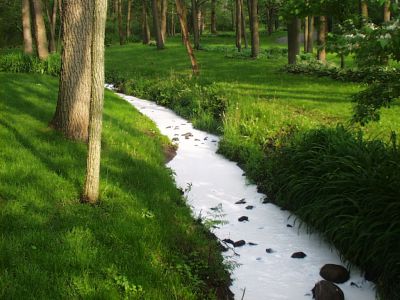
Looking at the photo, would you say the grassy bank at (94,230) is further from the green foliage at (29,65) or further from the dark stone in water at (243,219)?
the green foliage at (29,65)

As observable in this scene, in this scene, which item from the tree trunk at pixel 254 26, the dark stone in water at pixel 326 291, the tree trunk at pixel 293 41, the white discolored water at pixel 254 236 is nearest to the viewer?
the dark stone in water at pixel 326 291

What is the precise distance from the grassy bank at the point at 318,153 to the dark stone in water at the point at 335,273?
0.24 metres

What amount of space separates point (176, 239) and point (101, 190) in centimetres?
156

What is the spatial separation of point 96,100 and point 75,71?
3.43 meters

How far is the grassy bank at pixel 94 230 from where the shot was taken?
14.1 feet

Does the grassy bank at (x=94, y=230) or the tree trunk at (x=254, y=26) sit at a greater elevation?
the tree trunk at (x=254, y=26)

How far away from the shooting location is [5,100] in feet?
38.1

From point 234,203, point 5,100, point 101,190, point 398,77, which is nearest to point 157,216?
point 101,190

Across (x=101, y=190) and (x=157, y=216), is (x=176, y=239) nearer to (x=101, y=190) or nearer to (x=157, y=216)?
(x=157, y=216)

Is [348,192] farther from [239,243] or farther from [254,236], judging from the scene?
[239,243]

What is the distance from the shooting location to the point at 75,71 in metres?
8.77

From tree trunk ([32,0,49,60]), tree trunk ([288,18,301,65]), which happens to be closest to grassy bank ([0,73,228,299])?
tree trunk ([32,0,49,60])

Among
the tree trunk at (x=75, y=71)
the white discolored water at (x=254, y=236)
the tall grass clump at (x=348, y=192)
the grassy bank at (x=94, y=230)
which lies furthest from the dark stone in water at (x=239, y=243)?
the tree trunk at (x=75, y=71)

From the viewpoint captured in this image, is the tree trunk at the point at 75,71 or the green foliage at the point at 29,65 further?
the green foliage at the point at 29,65
